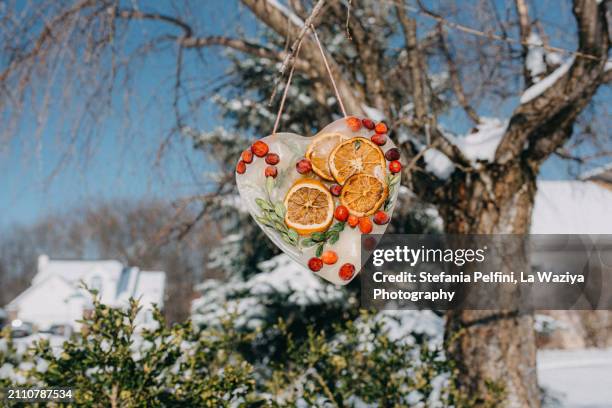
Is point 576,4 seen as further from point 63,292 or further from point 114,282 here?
point 63,292

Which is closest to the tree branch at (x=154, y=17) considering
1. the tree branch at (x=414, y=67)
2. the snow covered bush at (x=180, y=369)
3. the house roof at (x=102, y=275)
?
the tree branch at (x=414, y=67)

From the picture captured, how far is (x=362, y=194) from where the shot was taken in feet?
4.56

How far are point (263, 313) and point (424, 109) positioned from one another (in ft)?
11.5

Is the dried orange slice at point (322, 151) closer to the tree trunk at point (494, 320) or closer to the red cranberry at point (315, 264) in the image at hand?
the red cranberry at point (315, 264)

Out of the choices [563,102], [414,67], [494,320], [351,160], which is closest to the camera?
[351,160]

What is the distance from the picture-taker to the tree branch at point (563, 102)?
8.75 ft

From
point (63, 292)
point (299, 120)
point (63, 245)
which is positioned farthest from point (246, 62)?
point (63, 245)

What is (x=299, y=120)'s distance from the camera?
19.1 feet

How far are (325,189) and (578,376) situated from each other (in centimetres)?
926

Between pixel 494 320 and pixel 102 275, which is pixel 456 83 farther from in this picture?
pixel 102 275

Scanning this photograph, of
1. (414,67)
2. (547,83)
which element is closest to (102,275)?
(414,67)

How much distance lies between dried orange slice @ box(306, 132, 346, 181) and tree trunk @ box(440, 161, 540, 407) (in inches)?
78.1

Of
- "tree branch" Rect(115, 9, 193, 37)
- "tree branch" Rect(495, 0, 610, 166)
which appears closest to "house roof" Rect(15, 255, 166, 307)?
"tree branch" Rect(115, 9, 193, 37)

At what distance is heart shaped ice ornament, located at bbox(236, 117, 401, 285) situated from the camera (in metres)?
1.38
